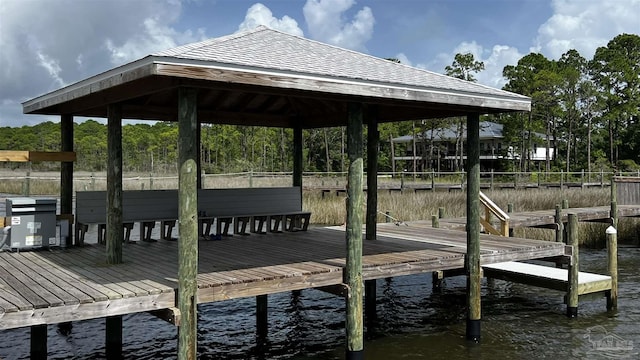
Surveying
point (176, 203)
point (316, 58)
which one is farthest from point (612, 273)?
point (176, 203)

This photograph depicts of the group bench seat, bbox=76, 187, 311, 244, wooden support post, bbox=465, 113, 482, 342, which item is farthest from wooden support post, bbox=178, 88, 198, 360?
wooden support post, bbox=465, 113, 482, 342

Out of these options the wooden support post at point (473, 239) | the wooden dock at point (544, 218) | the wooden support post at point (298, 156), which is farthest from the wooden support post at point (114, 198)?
the wooden dock at point (544, 218)

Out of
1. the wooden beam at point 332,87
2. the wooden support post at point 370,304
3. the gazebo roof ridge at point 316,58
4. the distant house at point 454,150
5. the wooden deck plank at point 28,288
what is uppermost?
the distant house at point 454,150

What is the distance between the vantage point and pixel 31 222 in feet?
27.9

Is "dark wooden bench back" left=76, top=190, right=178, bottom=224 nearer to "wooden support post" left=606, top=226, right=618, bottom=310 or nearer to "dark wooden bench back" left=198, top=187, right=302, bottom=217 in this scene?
"dark wooden bench back" left=198, top=187, right=302, bottom=217

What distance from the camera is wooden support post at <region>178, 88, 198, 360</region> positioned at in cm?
571

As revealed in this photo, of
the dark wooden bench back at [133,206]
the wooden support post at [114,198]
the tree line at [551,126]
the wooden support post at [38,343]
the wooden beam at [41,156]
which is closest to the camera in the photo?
the wooden support post at [114,198]

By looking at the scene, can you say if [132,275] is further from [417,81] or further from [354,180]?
[417,81]

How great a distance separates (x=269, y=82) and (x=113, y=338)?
4.54 m

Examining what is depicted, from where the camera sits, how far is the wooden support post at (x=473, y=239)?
856 centimetres

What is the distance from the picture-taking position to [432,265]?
8.27m

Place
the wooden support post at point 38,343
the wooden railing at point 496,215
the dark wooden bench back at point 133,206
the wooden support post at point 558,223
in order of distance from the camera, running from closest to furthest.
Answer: the wooden support post at point 38,343, the dark wooden bench back at point 133,206, the wooden railing at point 496,215, the wooden support post at point 558,223

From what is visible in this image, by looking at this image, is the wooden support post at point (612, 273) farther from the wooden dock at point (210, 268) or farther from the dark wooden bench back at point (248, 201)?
the dark wooden bench back at point (248, 201)

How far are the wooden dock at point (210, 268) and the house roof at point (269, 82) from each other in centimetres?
211
